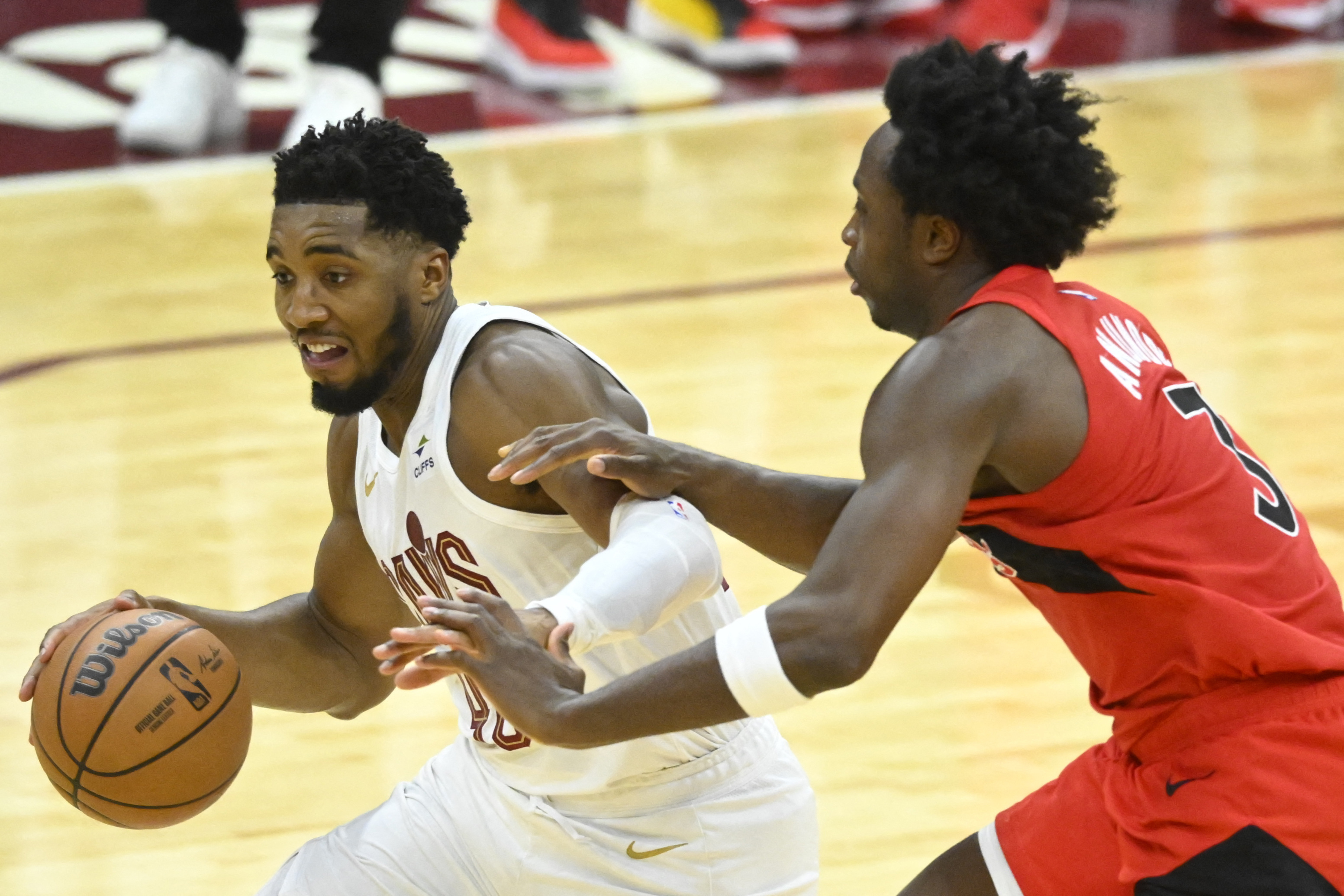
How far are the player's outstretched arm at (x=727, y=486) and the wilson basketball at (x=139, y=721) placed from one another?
649 millimetres

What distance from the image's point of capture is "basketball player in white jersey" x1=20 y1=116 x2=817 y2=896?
299 cm

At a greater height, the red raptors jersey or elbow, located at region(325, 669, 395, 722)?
the red raptors jersey

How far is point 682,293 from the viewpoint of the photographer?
7.58 m

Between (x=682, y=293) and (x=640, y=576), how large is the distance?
499cm

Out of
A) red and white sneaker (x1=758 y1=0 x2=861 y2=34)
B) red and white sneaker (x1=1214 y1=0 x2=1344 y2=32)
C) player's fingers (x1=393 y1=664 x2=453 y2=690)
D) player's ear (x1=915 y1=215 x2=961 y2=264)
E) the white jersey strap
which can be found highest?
player's ear (x1=915 y1=215 x2=961 y2=264)

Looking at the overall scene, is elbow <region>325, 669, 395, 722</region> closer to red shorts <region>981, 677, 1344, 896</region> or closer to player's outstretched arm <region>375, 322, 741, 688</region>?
player's outstretched arm <region>375, 322, 741, 688</region>

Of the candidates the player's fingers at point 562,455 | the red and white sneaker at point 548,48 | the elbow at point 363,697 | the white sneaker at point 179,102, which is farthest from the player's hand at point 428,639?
the red and white sneaker at point 548,48

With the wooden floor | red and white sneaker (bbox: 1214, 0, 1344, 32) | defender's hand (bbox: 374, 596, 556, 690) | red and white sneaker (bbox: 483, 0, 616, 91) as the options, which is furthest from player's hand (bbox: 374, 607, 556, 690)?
red and white sneaker (bbox: 1214, 0, 1344, 32)

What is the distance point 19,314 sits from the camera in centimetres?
741

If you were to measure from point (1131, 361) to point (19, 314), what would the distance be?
577cm

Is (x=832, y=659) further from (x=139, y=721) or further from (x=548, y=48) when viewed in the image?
(x=548, y=48)

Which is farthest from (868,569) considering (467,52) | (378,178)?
(467,52)

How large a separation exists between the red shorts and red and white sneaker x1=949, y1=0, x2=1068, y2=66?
8.71 m

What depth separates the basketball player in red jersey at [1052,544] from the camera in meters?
2.41
